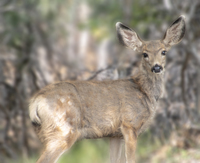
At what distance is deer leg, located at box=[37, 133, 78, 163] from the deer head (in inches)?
74.6

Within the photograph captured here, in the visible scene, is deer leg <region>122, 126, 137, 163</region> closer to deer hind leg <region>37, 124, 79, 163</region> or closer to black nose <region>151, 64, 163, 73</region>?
deer hind leg <region>37, 124, 79, 163</region>

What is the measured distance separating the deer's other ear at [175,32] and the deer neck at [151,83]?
0.62 meters

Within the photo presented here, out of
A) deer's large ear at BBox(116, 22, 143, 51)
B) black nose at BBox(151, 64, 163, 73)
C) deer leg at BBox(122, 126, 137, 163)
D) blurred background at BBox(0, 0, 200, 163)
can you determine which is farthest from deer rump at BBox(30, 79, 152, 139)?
blurred background at BBox(0, 0, 200, 163)

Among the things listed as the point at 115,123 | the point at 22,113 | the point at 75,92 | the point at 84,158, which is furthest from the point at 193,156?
the point at 22,113

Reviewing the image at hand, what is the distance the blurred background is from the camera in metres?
9.64

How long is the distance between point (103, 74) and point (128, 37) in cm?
167

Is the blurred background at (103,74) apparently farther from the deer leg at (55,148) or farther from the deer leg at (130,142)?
the deer leg at (55,148)

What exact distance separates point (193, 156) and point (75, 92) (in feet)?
11.9

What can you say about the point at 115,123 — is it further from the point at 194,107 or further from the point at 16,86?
the point at 16,86

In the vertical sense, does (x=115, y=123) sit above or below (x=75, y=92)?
below

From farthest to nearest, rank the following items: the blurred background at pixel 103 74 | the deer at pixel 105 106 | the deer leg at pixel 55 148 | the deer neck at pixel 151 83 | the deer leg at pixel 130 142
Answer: the blurred background at pixel 103 74 < the deer neck at pixel 151 83 < the deer leg at pixel 130 142 < the deer at pixel 105 106 < the deer leg at pixel 55 148

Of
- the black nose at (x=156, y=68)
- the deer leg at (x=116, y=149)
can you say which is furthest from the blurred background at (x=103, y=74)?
the black nose at (x=156, y=68)

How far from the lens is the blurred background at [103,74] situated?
31.6ft

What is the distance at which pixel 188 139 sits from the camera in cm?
1005
